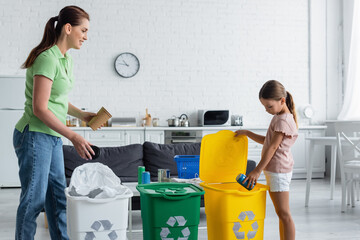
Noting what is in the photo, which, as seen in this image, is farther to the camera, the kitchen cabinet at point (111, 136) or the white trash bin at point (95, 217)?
A: the kitchen cabinet at point (111, 136)

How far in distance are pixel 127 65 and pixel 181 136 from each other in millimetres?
1519

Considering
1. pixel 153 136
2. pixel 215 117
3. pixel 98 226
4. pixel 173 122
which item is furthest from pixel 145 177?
pixel 215 117

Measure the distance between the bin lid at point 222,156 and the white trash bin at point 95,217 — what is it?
72 centimetres

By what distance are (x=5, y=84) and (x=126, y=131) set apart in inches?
73.3

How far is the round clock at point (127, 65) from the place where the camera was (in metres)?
6.77

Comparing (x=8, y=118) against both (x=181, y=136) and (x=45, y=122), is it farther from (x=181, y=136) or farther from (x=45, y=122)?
(x=45, y=122)

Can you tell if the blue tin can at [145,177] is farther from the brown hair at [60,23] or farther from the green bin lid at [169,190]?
the brown hair at [60,23]

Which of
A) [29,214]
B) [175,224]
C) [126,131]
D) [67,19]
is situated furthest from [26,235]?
[126,131]

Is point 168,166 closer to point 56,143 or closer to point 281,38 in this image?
point 56,143

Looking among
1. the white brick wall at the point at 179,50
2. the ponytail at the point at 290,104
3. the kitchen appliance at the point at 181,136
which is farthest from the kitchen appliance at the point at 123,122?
the ponytail at the point at 290,104

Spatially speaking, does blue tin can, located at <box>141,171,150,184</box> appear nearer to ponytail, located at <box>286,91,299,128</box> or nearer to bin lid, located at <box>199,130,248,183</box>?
bin lid, located at <box>199,130,248,183</box>

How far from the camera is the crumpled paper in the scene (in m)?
2.15

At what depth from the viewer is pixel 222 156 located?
8.77 feet

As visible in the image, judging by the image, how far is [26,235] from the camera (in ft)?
6.64
